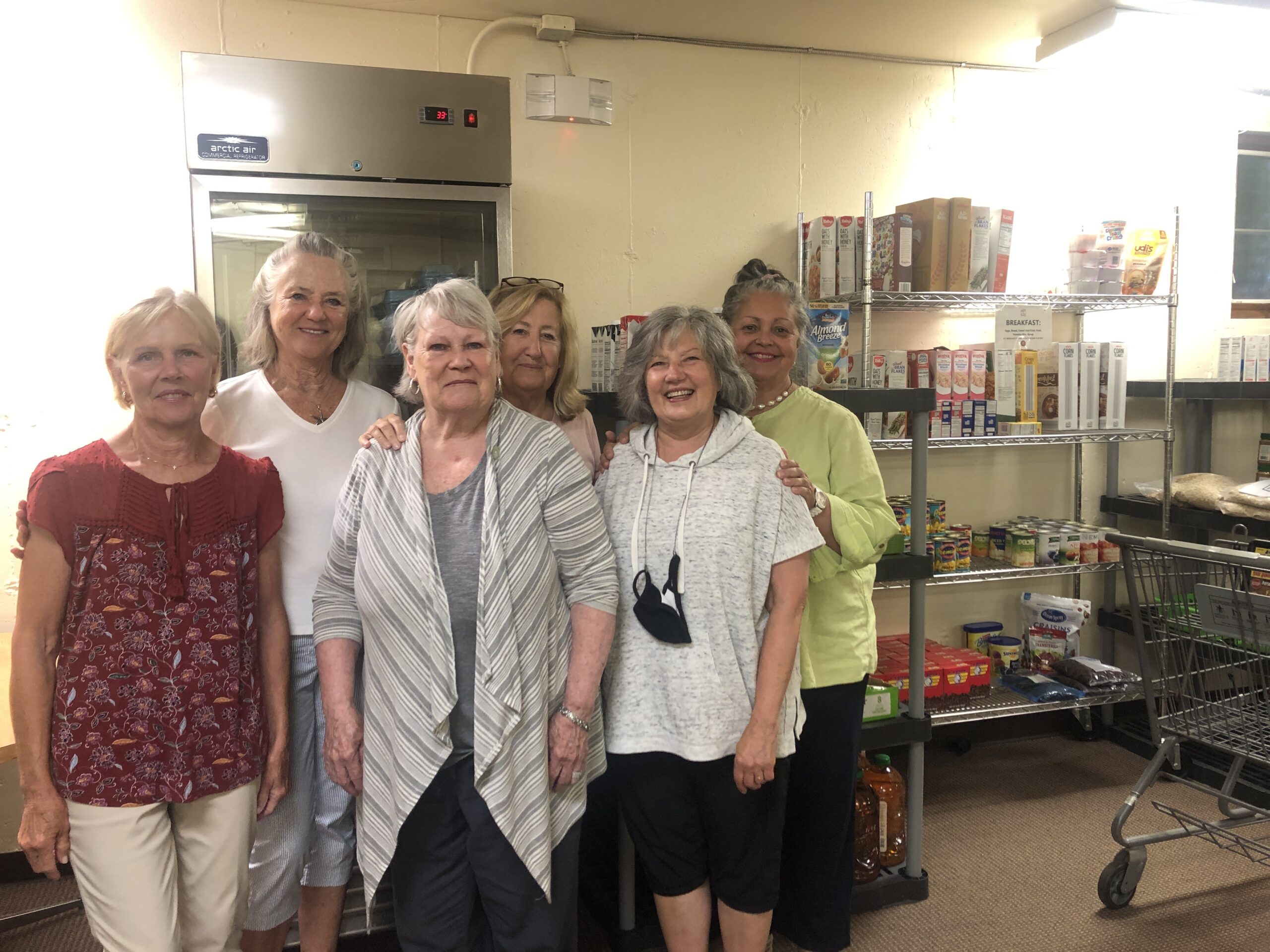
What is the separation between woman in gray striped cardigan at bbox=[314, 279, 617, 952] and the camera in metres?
1.57

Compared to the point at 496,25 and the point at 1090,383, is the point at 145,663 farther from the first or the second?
the point at 1090,383

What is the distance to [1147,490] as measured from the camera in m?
3.74

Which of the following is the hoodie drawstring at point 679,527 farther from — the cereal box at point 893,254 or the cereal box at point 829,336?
the cereal box at point 893,254

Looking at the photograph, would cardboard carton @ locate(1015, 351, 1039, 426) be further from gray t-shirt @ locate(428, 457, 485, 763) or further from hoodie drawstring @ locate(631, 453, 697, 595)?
gray t-shirt @ locate(428, 457, 485, 763)

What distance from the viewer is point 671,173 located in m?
3.28

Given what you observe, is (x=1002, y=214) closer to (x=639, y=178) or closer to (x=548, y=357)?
(x=639, y=178)

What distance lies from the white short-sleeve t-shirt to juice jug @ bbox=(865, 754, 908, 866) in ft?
5.47

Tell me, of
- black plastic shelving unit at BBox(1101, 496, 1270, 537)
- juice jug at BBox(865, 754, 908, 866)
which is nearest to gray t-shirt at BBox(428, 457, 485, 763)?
juice jug at BBox(865, 754, 908, 866)

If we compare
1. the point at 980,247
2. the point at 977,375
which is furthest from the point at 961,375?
the point at 980,247

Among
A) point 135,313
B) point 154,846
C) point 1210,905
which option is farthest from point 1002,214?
point 154,846

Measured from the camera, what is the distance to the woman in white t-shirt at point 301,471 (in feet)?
5.98

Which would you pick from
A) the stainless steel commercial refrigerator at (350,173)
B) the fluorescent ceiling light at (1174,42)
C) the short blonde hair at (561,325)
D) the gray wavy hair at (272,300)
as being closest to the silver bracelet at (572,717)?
the short blonde hair at (561,325)

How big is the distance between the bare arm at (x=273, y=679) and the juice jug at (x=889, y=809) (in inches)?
64.3

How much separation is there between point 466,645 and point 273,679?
42 cm
